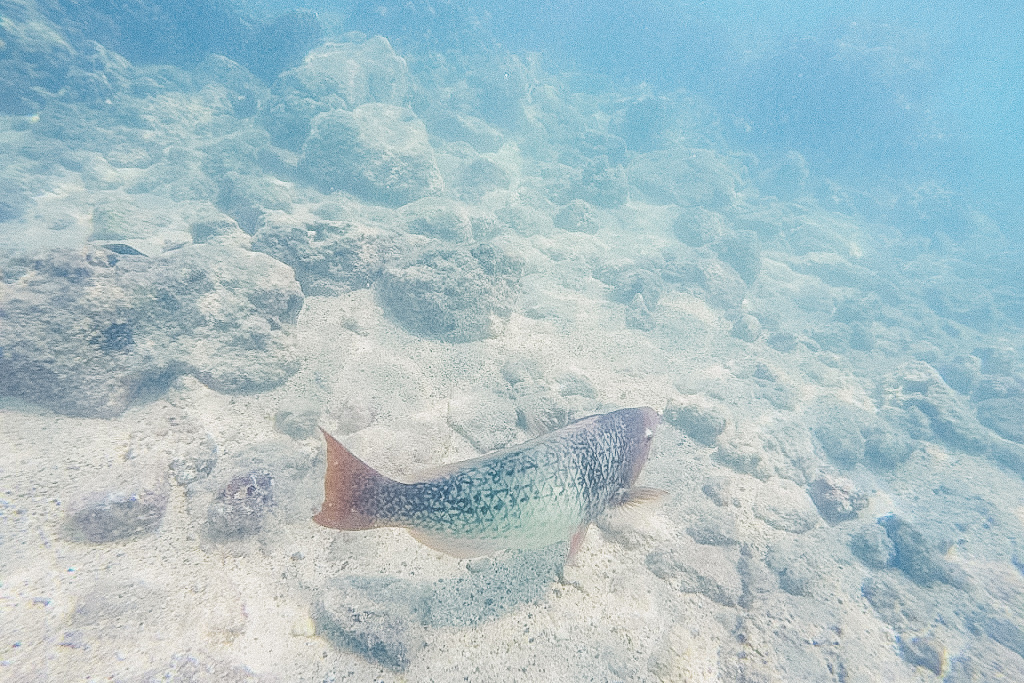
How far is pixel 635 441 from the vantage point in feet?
9.91

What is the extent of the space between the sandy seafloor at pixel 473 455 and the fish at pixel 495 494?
1.19 m

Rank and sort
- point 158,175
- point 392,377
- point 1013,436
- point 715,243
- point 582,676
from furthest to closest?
point 715,243, point 158,175, point 1013,436, point 392,377, point 582,676

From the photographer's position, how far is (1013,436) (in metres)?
9.08

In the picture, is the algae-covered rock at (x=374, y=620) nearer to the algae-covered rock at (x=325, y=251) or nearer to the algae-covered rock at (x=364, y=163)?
the algae-covered rock at (x=325, y=251)

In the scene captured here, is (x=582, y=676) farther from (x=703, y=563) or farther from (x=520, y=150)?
(x=520, y=150)

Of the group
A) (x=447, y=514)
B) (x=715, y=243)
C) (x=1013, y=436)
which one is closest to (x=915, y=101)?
(x=715, y=243)

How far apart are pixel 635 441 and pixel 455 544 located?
144 cm

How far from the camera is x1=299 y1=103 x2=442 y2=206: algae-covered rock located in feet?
37.0

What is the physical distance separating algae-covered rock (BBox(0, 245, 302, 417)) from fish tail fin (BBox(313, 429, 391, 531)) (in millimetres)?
3043

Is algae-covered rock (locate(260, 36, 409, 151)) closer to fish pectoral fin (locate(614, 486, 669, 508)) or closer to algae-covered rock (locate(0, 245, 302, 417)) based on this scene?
algae-covered rock (locate(0, 245, 302, 417))

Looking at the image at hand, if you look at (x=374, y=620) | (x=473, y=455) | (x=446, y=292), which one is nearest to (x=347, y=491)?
(x=374, y=620)

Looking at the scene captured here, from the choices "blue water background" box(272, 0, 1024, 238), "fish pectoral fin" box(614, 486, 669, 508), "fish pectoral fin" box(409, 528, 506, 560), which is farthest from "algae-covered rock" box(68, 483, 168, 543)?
"blue water background" box(272, 0, 1024, 238)

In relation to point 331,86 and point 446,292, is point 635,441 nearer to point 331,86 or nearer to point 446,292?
point 446,292

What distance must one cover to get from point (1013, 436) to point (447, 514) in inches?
521
